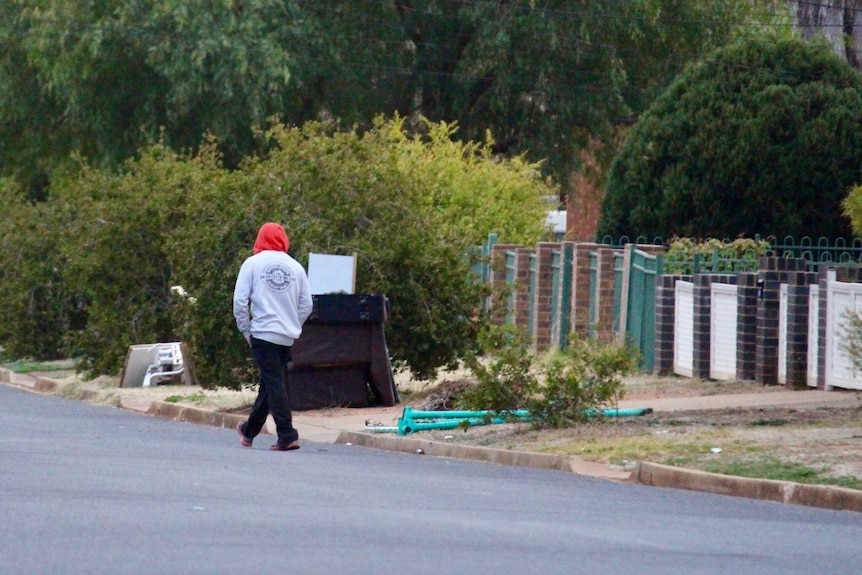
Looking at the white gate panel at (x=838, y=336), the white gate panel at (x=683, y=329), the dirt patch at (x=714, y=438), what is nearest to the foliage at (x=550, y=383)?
the dirt patch at (x=714, y=438)

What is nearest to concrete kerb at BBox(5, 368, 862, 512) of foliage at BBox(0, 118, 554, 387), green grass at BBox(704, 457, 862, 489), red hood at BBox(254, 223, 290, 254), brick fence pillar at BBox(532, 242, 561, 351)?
green grass at BBox(704, 457, 862, 489)

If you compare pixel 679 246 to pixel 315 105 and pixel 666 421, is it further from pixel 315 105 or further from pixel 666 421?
pixel 315 105

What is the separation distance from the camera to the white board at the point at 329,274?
17.2m

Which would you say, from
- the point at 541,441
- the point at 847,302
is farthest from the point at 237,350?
the point at 847,302

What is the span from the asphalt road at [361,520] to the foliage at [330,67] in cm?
2361

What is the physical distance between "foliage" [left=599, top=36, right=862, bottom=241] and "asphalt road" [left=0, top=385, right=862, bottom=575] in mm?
15427

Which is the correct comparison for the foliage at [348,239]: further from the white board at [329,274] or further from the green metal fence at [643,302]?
the green metal fence at [643,302]

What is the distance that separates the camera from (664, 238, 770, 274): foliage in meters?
21.2

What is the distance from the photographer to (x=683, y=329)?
67.2 ft

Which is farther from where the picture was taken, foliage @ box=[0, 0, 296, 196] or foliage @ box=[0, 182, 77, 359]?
foliage @ box=[0, 0, 296, 196]

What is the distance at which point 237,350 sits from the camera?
1780cm

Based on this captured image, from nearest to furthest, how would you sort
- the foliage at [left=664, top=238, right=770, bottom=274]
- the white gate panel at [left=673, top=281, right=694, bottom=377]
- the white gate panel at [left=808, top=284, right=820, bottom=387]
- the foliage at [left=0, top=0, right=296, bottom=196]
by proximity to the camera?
1. the white gate panel at [left=808, top=284, right=820, bottom=387]
2. the white gate panel at [left=673, top=281, right=694, bottom=377]
3. the foliage at [left=664, top=238, right=770, bottom=274]
4. the foliage at [left=0, top=0, right=296, bottom=196]

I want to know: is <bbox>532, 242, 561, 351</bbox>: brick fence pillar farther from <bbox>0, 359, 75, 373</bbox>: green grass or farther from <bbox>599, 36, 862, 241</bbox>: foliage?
<bbox>0, 359, 75, 373</bbox>: green grass

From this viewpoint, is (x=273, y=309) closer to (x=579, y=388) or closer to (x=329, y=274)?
(x=579, y=388)
